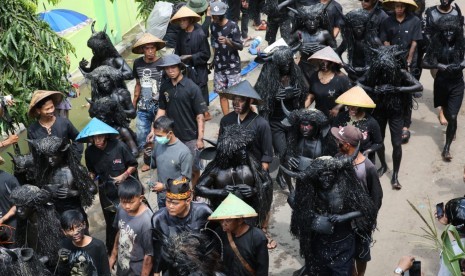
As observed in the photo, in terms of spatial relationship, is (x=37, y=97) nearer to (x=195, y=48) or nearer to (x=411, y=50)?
(x=195, y=48)

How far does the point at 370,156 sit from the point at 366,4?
393cm

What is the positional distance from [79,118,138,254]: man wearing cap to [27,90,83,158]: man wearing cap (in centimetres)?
51

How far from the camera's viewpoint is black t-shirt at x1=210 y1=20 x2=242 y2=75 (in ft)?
35.5

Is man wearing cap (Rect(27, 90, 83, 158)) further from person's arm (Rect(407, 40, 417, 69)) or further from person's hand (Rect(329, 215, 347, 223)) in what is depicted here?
person's arm (Rect(407, 40, 417, 69))

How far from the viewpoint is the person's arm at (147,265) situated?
666 cm

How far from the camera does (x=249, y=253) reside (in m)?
5.89

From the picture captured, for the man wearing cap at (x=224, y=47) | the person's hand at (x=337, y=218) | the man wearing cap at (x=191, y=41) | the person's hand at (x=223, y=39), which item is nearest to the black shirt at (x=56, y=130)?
the man wearing cap at (x=191, y=41)

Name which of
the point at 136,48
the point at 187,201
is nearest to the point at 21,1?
the point at 136,48

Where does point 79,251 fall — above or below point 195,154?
above

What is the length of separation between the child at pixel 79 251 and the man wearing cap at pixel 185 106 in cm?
260

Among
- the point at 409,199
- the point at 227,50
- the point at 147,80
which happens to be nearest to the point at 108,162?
the point at 147,80

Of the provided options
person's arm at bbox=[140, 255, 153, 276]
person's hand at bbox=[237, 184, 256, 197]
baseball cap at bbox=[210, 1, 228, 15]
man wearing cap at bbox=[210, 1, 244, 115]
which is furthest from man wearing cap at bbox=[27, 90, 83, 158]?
baseball cap at bbox=[210, 1, 228, 15]

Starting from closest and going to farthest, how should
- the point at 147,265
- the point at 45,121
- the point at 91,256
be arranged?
the point at 91,256, the point at 147,265, the point at 45,121

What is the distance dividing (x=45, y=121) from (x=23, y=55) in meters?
1.00
